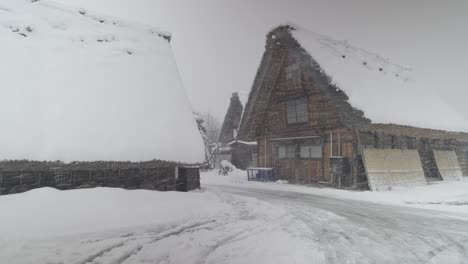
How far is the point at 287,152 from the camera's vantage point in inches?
665

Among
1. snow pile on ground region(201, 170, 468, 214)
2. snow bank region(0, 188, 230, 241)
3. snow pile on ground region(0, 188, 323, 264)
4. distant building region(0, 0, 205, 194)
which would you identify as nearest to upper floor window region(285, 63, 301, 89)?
snow pile on ground region(201, 170, 468, 214)

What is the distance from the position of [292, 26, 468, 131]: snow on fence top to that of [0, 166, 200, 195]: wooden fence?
7.30 metres

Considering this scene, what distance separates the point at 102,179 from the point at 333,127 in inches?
391

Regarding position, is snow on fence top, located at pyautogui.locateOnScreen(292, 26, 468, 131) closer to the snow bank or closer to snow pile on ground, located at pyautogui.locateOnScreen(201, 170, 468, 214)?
snow pile on ground, located at pyautogui.locateOnScreen(201, 170, 468, 214)

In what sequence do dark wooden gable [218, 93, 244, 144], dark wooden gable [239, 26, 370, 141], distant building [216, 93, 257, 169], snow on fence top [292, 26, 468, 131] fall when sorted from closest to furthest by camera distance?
1. snow on fence top [292, 26, 468, 131]
2. dark wooden gable [239, 26, 370, 141]
3. distant building [216, 93, 257, 169]
4. dark wooden gable [218, 93, 244, 144]

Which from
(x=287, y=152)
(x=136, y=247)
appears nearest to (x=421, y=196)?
(x=287, y=152)

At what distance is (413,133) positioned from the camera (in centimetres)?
1476

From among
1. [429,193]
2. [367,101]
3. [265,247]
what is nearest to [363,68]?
[367,101]

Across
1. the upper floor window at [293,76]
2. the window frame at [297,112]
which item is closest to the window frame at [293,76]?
the upper floor window at [293,76]

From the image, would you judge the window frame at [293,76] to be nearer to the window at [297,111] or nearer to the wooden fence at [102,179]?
the window at [297,111]

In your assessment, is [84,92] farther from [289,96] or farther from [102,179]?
[289,96]

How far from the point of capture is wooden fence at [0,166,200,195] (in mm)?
7551

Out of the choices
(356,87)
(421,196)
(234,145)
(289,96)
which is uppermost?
(289,96)

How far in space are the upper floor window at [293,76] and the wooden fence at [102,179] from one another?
7.42 metres
